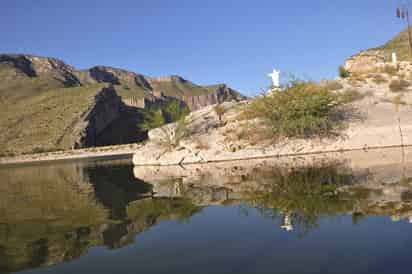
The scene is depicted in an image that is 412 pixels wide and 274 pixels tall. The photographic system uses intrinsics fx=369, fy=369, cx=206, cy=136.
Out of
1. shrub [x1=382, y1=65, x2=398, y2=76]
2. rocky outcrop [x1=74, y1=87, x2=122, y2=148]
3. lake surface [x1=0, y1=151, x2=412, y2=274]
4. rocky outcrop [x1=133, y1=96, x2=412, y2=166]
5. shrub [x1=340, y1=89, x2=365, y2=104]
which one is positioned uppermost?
rocky outcrop [x1=74, y1=87, x2=122, y2=148]

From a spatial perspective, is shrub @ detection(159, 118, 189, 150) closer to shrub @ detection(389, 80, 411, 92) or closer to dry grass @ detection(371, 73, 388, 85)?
dry grass @ detection(371, 73, 388, 85)

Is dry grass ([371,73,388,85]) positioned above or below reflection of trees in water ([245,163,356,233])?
above

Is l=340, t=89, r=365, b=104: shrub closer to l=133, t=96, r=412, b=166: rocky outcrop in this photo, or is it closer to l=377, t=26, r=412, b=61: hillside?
l=133, t=96, r=412, b=166: rocky outcrop

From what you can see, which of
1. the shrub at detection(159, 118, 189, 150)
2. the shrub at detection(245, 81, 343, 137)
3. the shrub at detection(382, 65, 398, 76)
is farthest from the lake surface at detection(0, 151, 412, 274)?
the shrub at detection(382, 65, 398, 76)

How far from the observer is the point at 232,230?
9.77 metres

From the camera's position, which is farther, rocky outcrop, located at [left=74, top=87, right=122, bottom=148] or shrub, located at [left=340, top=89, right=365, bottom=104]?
rocky outcrop, located at [left=74, top=87, right=122, bottom=148]

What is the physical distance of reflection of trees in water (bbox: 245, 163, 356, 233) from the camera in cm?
998

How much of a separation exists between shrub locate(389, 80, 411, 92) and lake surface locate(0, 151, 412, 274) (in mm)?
23885

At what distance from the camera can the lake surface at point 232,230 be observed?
716 cm

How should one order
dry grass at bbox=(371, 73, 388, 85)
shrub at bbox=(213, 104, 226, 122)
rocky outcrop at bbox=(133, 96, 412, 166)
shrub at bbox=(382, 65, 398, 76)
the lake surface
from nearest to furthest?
1. the lake surface
2. rocky outcrop at bbox=(133, 96, 412, 166)
3. dry grass at bbox=(371, 73, 388, 85)
4. shrub at bbox=(382, 65, 398, 76)
5. shrub at bbox=(213, 104, 226, 122)

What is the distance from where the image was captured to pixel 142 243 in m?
9.26

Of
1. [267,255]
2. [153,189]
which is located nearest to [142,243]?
[267,255]

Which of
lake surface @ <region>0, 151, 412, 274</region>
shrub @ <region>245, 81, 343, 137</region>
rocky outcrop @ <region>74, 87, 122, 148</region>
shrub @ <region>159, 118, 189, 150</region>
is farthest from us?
rocky outcrop @ <region>74, 87, 122, 148</region>

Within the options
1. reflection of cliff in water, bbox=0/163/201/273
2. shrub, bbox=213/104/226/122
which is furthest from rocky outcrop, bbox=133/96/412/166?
reflection of cliff in water, bbox=0/163/201/273
